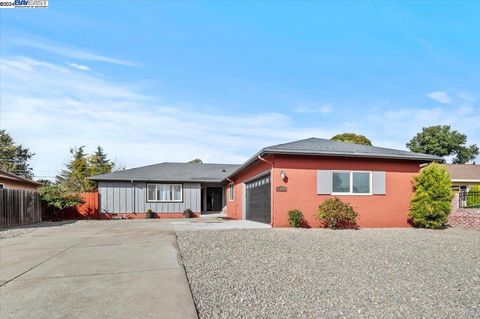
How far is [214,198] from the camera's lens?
98.1 feet

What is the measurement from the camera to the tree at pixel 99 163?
1469 inches

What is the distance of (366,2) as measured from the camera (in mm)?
10828

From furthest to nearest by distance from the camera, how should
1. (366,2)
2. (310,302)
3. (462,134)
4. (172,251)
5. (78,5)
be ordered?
(462,134) → (366,2) → (78,5) → (172,251) → (310,302)

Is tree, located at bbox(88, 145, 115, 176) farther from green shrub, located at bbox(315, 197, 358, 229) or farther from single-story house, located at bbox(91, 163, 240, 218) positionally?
green shrub, located at bbox(315, 197, 358, 229)

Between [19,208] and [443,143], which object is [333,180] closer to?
[19,208]

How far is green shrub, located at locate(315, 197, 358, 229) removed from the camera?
40.5 feet

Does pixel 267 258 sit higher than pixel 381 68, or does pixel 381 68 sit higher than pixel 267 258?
pixel 381 68

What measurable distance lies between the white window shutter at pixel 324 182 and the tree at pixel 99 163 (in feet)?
96.9

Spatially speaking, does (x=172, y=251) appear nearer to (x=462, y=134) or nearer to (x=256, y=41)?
(x=256, y=41)

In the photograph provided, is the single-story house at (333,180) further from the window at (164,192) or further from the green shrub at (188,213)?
the window at (164,192)

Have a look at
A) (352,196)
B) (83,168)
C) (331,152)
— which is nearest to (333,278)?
(331,152)

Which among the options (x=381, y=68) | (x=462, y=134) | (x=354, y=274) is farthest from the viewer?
(x=462, y=134)

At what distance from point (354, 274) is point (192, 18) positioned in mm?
9189

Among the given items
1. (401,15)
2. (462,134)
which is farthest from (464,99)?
(462,134)
